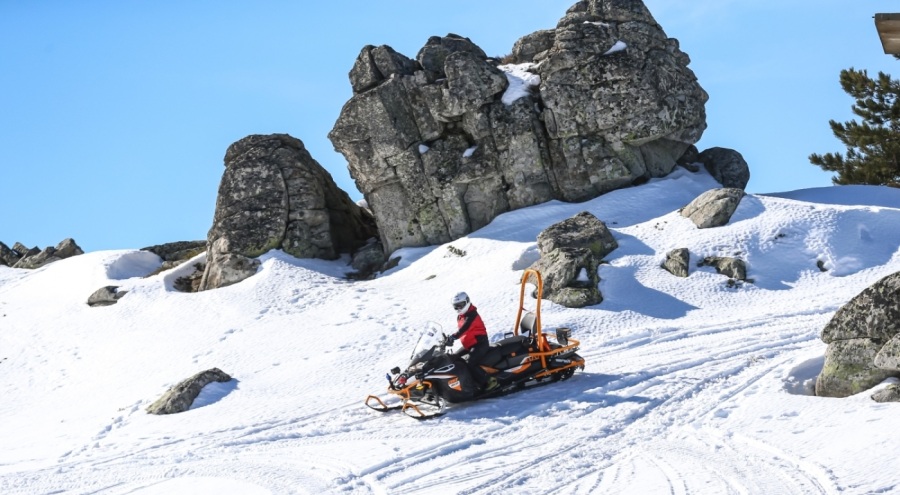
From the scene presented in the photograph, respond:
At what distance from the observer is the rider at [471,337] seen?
43.5 feet

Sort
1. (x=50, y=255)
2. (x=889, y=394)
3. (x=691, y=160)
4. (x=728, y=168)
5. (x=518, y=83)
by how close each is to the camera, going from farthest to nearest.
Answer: (x=50, y=255), (x=691, y=160), (x=728, y=168), (x=518, y=83), (x=889, y=394)

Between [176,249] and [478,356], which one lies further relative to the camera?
[176,249]

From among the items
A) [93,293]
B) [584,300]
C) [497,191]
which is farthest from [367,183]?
[584,300]

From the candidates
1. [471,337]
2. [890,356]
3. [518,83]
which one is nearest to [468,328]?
[471,337]

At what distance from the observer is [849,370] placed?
10.8 metres

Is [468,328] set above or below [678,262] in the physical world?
above

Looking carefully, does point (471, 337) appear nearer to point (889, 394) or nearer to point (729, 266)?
point (889, 394)

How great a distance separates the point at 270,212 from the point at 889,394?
2040cm

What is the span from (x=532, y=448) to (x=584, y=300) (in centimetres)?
894

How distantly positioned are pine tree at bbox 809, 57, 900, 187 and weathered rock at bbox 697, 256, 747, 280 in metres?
10.8

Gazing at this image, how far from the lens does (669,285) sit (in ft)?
65.6

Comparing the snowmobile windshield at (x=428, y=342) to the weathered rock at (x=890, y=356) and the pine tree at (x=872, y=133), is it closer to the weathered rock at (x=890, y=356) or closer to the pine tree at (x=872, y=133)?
the weathered rock at (x=890, y=356)

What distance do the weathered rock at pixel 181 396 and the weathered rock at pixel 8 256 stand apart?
22.1m

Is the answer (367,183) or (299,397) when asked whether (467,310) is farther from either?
(367,183)
